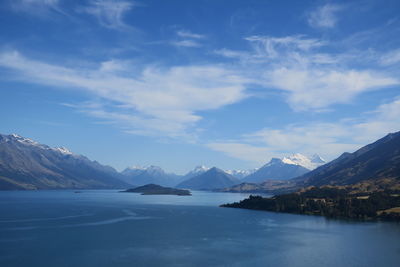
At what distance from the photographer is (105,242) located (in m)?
116

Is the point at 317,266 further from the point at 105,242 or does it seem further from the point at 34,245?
the point at 34,245

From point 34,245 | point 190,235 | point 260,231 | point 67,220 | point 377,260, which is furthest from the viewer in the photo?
point 67,220

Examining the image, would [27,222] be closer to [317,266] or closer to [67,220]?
[67,220]

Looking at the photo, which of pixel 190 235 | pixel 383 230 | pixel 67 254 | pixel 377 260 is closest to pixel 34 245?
pixel 67 254

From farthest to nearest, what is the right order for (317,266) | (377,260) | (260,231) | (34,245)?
1. (260,231)
2. (34,245)
3. (377,260)
4. (317,266)

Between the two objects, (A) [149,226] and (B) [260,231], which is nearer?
(B) [260,231]

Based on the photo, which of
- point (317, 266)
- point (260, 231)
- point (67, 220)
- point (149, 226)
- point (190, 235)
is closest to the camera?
point (317, 266)

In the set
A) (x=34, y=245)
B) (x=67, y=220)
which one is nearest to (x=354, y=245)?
(x=34, y=245)

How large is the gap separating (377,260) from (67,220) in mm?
130752

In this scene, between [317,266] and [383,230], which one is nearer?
[317,266]

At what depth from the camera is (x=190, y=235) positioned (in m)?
133

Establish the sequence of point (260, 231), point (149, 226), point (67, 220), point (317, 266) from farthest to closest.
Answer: point (67, 220) → point (149, 226) → point (260, 231) → point (317, 266)

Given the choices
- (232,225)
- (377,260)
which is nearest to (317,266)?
(377,260)

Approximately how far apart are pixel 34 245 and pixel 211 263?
54.0 metres
